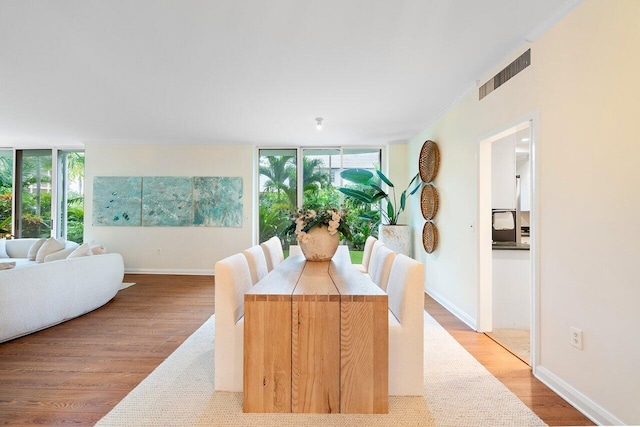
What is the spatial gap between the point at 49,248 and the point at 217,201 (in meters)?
2.45

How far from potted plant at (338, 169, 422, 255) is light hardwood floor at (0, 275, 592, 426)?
118 centimetres

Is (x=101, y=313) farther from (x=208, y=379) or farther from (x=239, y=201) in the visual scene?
(x=239, y=201)

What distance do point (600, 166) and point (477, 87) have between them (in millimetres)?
1673

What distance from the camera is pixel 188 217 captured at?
227 inches

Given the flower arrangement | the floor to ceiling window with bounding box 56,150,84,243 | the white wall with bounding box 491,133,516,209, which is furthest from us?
the floor to ceiling window with bounding box 56,150,84,243

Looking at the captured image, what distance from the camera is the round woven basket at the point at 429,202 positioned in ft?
13.3

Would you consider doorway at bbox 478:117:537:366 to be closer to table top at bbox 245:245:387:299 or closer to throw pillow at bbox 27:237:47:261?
table top at bbox 245:245:387:299

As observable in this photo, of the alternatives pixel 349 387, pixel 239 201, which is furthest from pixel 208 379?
pixel 239 201

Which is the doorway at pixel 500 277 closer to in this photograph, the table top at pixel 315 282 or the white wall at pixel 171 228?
the table top at pixel 315 282

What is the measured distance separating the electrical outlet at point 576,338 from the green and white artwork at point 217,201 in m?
4.93

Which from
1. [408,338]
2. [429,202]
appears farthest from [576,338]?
[429,202]

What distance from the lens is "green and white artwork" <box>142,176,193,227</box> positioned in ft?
18.9

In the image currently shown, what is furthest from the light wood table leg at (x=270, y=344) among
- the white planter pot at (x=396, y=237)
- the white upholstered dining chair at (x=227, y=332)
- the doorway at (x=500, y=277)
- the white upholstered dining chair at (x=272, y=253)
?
the white planter pot at (x=396, y=237)

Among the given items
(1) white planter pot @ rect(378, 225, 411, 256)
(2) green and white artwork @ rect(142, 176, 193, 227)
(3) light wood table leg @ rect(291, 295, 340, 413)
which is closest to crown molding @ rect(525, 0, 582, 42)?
(3) light wood table leg @ rect(291, 295, 340, 413)
